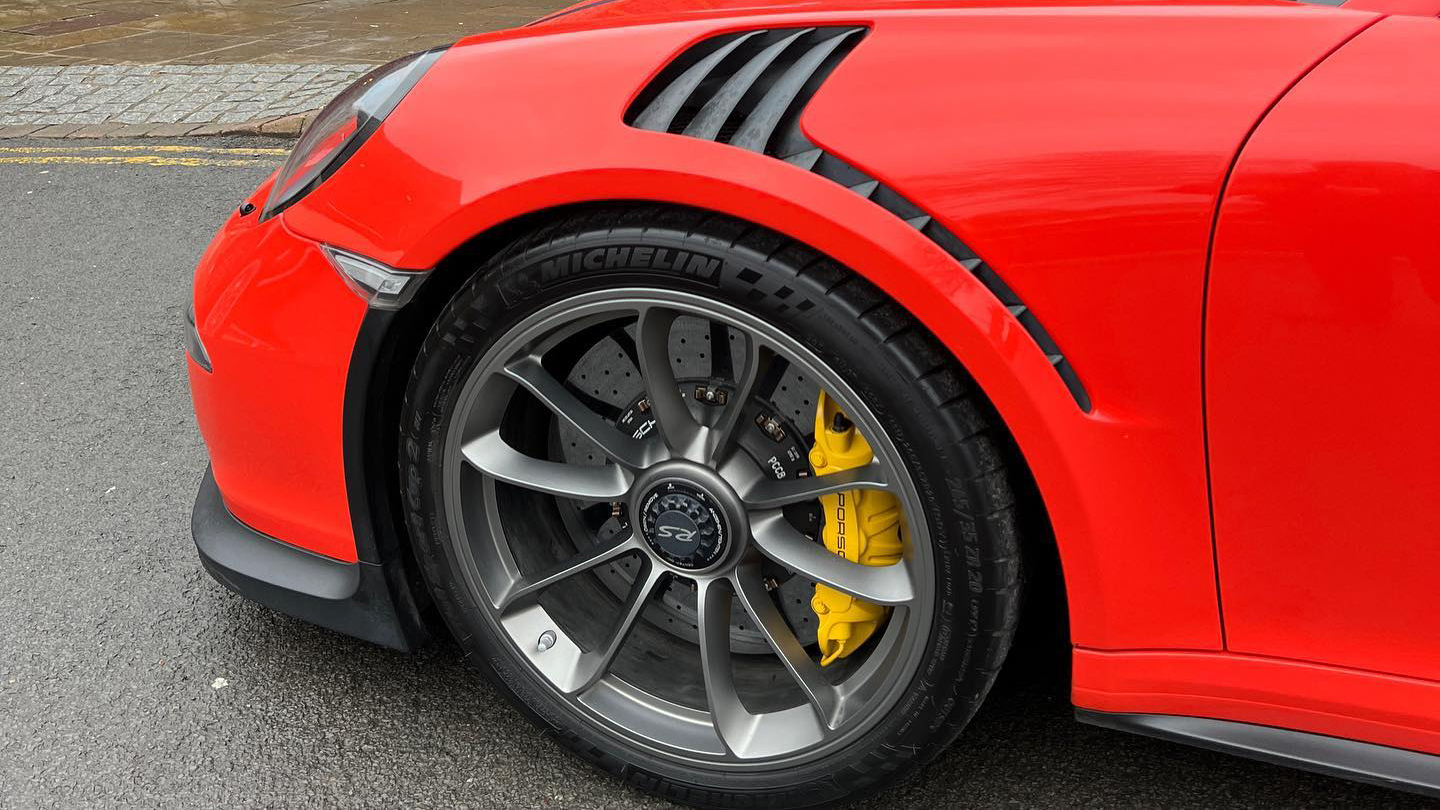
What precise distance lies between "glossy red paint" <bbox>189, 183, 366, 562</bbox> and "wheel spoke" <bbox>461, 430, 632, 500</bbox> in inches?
9.7

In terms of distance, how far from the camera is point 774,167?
1.56 meters

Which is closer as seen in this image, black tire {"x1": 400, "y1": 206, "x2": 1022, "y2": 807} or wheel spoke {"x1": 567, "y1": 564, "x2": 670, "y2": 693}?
black tire {"x1": 400, "y1": 206, "x2": 1022, "y2": 807}

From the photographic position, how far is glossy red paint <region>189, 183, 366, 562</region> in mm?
1946

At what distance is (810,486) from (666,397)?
26 centimetres

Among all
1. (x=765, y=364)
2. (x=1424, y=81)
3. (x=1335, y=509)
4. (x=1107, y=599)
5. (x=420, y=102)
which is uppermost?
(x=420, y=102)

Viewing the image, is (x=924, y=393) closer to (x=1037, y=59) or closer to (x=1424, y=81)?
(x=1037, y=59)

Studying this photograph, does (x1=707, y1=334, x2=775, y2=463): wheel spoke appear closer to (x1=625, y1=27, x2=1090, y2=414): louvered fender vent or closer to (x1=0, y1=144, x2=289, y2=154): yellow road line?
(x1=625, y1=27, x2=1090, y2=414): louvered fender vent

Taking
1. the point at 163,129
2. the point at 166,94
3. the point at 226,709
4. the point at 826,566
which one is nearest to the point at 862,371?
the point at 826,566

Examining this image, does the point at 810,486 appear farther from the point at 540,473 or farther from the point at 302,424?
the point at 302,424

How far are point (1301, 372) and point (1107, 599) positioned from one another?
0.38 metres

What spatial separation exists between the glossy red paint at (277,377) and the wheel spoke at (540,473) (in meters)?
0.25

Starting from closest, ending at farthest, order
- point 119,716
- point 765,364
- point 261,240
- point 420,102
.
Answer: point 765,364 → point 420,102 → point 261,240 → point 119,716

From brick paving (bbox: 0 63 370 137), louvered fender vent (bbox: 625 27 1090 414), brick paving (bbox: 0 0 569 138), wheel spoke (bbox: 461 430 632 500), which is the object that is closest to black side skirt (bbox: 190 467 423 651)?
wheel spoke (bbox: 461 430 632 500)

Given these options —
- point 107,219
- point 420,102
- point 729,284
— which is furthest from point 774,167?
point 107,219
